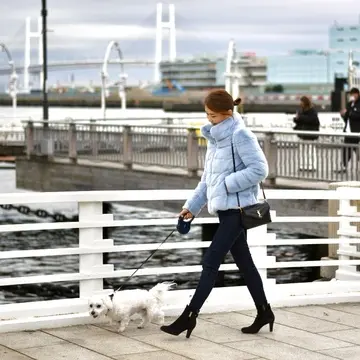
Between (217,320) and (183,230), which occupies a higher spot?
(183,230)

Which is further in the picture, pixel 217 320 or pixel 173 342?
pixel 217 320

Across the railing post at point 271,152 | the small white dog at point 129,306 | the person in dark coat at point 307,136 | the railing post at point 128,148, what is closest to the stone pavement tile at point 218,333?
the small white dog at point 129,306

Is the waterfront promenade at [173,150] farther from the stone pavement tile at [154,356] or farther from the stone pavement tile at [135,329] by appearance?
the stone pavement tile at [154,356]

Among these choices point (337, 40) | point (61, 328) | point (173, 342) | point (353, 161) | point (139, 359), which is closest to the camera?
point (139, 359)

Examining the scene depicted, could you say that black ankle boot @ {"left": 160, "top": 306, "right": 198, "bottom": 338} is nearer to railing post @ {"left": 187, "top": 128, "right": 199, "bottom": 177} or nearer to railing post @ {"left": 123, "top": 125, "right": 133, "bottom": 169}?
railing post @ {"left": 187, "top": 128, "right": 199, "bottom": 177}

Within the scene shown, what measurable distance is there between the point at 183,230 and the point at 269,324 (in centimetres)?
101

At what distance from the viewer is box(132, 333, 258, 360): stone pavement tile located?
25.6ft

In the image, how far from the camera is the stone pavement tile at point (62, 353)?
25.3 feet

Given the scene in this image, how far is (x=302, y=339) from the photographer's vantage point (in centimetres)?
848

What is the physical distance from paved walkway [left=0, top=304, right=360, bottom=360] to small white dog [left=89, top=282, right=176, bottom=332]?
0.35ft

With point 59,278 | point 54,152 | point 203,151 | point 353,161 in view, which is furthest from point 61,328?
point 54,152

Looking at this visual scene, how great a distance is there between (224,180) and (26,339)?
72.6 inches

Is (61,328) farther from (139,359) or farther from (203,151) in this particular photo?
(203,151)

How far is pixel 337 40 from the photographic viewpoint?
17875 cm
